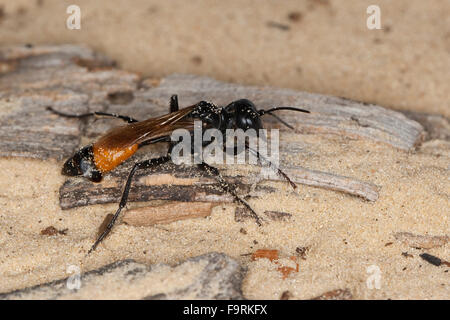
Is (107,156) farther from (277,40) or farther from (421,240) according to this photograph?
(277,40)

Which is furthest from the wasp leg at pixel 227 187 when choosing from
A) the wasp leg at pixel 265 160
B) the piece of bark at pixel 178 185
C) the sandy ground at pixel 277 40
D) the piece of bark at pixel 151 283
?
the sandy ground at pixel 277 40

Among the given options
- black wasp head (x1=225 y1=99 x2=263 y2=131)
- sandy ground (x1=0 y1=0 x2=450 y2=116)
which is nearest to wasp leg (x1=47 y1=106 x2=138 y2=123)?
black wasp head (x1=225 y1=99 x2=263 y2=131)

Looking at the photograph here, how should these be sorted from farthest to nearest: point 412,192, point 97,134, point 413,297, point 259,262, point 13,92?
point 13,92 → point 97,134 → point 412,192 → point 259,262 → point 413,297

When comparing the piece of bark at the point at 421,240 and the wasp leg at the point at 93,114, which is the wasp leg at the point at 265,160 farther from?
the wasp leg at the point at 93,114

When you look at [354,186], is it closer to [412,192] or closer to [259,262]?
[412,192]

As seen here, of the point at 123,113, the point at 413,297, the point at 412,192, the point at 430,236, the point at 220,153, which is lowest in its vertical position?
the point at 413,297

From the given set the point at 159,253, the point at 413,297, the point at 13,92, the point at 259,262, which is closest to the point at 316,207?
the point at 259,262

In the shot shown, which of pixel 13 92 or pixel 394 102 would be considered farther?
pixel 394 102

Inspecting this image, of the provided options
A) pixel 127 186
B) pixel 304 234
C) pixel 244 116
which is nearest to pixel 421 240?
pixel 304 234

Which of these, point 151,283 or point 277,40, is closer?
point 151,283
